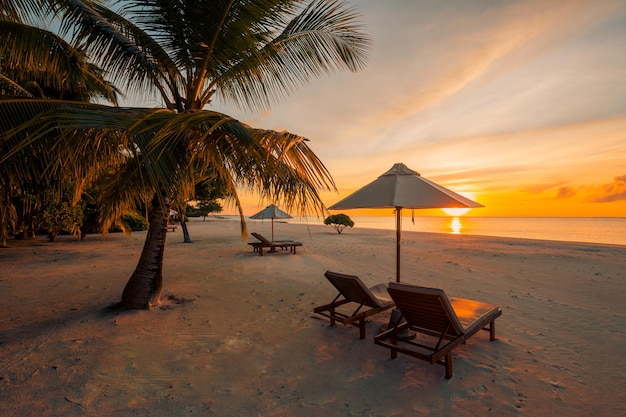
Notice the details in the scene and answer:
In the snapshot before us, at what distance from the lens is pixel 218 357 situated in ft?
11.8

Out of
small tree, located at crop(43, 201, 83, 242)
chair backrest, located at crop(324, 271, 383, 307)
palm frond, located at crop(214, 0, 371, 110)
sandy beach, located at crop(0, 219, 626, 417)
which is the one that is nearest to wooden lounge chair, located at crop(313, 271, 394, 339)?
chair backrest, located at crop(324, 271, 383, 307)

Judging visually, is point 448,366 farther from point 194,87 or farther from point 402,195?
point 194,87

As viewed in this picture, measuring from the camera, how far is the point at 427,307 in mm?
3076

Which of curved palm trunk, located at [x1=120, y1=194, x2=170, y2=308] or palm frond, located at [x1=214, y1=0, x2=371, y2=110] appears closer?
palm frond, located at [x1=214, y1=0, x2=371, y2=110]

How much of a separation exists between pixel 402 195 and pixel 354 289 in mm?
1608

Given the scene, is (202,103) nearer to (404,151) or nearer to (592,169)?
(404,151)

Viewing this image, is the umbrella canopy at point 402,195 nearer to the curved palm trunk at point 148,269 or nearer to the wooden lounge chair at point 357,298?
the wooden lounge chair at point 357,298

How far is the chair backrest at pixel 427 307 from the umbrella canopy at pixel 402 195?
54.4 inches

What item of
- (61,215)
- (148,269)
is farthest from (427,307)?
(61,215)

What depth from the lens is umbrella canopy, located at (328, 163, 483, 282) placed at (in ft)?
13.8

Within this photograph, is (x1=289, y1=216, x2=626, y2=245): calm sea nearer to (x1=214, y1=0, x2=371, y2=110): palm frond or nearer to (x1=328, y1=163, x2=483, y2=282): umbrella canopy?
(x1=328, y1=163, x2=483, y2=282): umbrella canopy

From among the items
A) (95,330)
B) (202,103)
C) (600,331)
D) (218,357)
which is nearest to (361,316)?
(218,357)

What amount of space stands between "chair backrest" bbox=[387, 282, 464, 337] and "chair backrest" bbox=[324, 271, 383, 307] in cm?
72

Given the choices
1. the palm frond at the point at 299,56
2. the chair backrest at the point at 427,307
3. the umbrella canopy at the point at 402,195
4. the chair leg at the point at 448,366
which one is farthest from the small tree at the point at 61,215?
the chair leg at the point at 448,366
